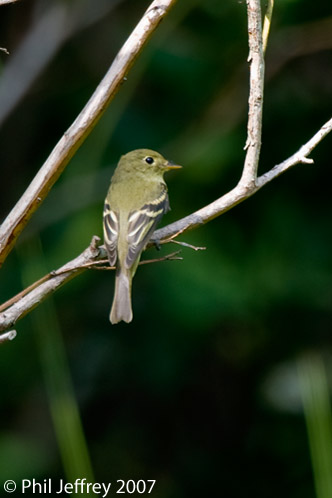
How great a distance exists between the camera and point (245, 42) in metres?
5.84

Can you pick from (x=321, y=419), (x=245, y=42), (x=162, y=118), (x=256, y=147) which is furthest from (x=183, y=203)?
(x=321, y=419)

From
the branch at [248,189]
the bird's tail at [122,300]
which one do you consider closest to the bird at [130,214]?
the bird's tail at [122,300]

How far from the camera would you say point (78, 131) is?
245 cm

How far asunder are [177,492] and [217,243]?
1836mm

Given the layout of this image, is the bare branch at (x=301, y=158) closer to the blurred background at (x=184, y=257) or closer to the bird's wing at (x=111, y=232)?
the bird's wing at (x=111, y=232)

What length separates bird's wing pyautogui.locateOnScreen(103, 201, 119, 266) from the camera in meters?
3.54

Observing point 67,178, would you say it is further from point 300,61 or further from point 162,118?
point 300,61

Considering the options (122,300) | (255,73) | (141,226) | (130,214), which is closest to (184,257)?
(130,214)

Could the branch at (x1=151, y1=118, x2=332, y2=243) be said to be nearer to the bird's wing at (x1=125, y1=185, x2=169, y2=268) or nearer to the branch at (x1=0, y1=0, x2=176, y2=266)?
the branch at (x1=0, y1=0, x2=176, y2=266)

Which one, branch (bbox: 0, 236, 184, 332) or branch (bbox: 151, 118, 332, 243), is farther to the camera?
branch (bbox: 151, 118, 332, 243)

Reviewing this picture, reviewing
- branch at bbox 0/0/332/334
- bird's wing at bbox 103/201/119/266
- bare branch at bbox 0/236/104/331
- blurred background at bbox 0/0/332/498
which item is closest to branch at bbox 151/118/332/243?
branch at bbox 0/0/332/334

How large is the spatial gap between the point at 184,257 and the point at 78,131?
2941mm

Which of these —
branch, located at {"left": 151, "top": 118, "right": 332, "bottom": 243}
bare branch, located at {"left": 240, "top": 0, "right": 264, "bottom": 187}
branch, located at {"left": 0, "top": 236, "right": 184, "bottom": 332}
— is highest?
bare branch, located at {"left": 240, "top": 0, "right": 264, "bottom": 187}

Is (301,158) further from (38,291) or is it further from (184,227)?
(38,291)
